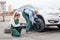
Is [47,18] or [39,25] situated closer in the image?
[47,18]

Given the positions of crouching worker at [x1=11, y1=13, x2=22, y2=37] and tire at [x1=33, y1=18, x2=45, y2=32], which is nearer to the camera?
crouching worker at [x1=11, y1=13, x2=22, y2=37]

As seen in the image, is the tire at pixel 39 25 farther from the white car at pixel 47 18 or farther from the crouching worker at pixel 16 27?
the crouching worker at pixel 16 27

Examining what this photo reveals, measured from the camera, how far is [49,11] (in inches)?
496

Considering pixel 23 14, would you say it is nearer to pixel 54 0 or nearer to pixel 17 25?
→ pixel 17 25

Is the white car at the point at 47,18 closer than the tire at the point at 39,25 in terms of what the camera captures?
Yes

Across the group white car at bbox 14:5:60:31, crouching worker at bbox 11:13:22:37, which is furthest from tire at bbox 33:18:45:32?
crouching worker at bbox 11:13:22:37

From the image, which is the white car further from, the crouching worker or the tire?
the crouching worker

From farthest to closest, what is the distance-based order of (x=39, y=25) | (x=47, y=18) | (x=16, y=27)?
(x=39, y=25)
(x=47, y=18)
(x=16, y=27)

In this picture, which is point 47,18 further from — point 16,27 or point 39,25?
point 16,27

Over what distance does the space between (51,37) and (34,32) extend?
1.67 metres

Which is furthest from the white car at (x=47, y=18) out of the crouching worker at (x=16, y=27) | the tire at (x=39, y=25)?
the crouching worker at (x=16, y=27)

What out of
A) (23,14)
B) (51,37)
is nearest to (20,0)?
(23,14)

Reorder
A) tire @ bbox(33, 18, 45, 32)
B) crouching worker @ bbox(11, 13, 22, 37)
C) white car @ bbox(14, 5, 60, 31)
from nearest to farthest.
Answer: crouching worker @ bbox(11, 13, 22, 37), white car @ bbox(14, 5, 60, 31), tire @ bbox(33, 18, 45, 32)

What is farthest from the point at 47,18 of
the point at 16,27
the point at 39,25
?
the point at 16,27
